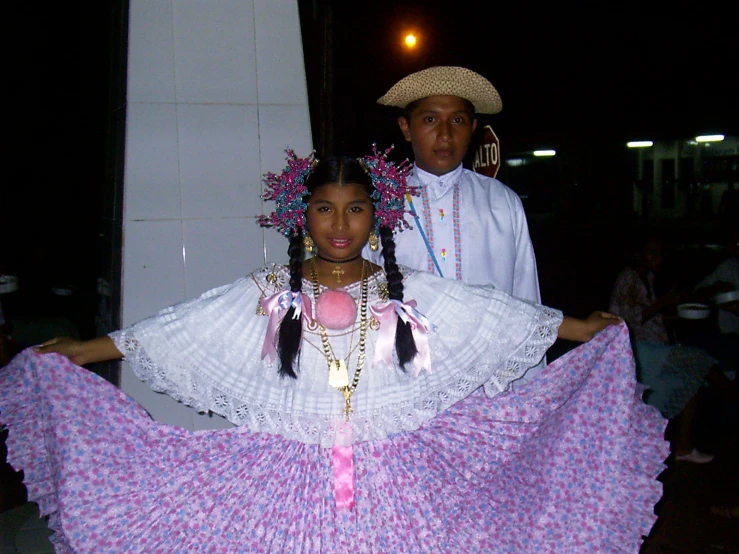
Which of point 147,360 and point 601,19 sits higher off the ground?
point 601,19

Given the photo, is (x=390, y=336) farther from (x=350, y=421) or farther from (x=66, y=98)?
(x=66, y=98)

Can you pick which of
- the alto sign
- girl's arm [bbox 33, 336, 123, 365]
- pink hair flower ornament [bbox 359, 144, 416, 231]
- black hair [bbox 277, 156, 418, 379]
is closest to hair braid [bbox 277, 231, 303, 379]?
black hair [bbox 277, 156, 418, 379]

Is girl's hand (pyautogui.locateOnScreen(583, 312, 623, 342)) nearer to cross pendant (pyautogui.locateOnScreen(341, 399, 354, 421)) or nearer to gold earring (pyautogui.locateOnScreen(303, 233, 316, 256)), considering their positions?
cross pendant (pyautogui.locateOnScreen(341, 399, 354, 421))

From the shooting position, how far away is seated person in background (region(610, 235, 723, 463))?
15.8 ft

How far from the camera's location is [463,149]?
3.17 meters

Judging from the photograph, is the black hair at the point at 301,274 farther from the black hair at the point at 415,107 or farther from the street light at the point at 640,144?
the street light at the point at 640,144

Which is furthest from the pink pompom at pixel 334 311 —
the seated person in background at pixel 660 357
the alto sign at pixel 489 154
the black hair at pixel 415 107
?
the alto sign at pixel 489 154

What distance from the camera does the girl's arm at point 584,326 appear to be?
2.55 metres

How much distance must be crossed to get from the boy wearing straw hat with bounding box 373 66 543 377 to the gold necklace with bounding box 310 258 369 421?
0.66 metres

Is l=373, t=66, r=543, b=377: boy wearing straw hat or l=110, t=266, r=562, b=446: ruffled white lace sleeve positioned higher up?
l=373, t=66, r=543, b=377: boy wearing straw hat

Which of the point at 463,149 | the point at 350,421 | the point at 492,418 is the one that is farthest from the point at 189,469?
the point at 463,149

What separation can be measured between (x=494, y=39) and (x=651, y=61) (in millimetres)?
2938

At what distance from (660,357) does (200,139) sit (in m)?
3.39

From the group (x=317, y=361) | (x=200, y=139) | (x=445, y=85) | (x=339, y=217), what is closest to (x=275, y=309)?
(x=317, y=361)
